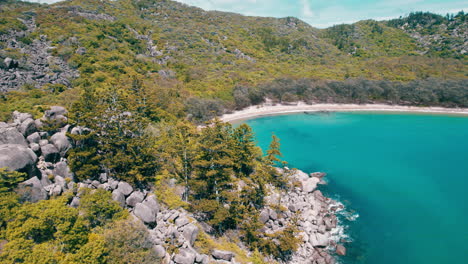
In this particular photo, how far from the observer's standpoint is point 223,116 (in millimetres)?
84500

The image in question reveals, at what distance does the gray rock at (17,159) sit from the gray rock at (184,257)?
17.5m

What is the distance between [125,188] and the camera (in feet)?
91.7

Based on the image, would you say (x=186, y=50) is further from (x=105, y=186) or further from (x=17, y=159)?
(x=17, y=159)

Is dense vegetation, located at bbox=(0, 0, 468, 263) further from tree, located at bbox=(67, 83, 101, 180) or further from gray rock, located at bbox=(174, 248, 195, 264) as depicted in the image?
gray rock, located at bbox=(174, 248, 195, 264)

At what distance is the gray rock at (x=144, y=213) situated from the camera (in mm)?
25769

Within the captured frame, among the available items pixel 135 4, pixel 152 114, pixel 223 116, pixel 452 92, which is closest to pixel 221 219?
pixel 152 114

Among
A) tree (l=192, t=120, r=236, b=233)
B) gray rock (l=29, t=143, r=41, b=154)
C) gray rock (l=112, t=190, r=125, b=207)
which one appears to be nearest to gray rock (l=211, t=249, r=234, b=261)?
tree (l=192, t=120, r=236, b=233)

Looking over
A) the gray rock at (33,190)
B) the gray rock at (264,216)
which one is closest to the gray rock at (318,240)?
the gray rock at (264,216)

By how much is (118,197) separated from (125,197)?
1345 millimetres

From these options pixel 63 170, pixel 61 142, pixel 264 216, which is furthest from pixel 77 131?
pixel 264 216

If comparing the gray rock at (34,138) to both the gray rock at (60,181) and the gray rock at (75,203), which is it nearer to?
the gray rock at (60,181)

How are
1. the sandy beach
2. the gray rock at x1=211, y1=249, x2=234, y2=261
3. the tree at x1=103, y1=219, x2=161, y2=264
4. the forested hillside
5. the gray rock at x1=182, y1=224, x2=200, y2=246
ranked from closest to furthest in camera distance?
the tree at x1=103, y1=219, x2=161, y2=264 → the gray rock at x1=211, y1=249, x2=234, y2=261 → the gray rock at x1=182, y1=224, x2=200, y2=246 → the forested hillside → the sandy beach

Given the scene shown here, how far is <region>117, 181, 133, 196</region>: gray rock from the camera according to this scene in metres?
27.6

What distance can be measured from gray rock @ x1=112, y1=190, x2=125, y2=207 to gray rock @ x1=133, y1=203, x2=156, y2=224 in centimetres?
172
